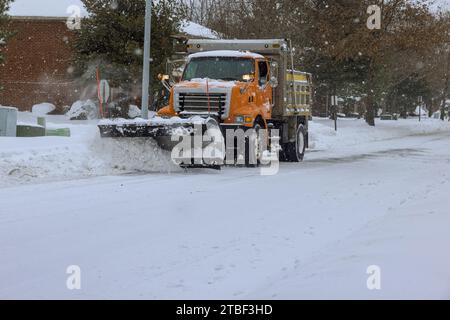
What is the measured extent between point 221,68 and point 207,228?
786 centimetres

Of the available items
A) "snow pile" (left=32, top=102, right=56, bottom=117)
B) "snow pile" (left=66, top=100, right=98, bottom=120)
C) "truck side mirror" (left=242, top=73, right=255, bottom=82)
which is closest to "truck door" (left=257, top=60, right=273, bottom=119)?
"truck side mirror" (left=242, top=73, right=255, bottom=82)

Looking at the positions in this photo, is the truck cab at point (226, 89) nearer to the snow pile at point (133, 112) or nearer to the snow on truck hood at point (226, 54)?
the snow on truck hood at point (226, 54)

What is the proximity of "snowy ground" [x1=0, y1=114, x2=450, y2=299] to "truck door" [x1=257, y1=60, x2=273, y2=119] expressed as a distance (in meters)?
2.00

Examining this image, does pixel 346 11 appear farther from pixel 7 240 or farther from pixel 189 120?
pixel 7 240

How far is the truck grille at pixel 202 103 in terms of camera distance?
45.7 ft

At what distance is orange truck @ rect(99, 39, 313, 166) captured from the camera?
43.4 ft

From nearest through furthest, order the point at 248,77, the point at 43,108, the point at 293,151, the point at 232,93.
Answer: the point at 232,93 → the point at 248,77 → the point at 293,151 → the point at 43,108

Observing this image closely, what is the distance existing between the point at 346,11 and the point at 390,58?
4.27 meters

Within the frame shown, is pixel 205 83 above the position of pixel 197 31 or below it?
below

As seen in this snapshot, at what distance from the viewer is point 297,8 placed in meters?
35.9

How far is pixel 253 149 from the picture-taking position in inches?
562

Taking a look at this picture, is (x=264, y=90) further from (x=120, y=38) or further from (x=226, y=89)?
(x=120, y=38)

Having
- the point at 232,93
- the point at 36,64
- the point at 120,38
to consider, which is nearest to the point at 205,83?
the point at 232,93

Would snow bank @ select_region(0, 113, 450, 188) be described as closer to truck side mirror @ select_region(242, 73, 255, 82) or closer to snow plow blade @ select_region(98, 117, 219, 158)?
snow plow blade @ select_region(98, 117, 219, 158)
